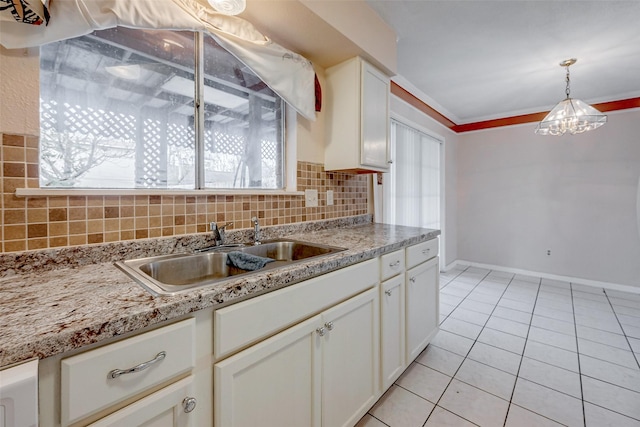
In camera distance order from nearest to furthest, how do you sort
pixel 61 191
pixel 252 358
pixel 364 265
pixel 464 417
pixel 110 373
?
pixel 110 373 → pixel 252 358 → pixel 61 191 → pixel 364 265 → pixel 464 417

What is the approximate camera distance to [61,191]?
3.21ft

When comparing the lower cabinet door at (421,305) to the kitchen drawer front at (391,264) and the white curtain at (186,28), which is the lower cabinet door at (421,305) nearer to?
the kitchen drawer front at (391,264)

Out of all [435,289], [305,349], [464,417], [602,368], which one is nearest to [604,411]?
[602,368]

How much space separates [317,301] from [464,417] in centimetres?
113

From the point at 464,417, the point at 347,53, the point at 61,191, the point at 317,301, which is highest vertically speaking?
the point at 347,53

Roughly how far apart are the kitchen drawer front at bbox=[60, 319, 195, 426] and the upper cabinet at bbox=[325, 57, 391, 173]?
1467 millimetres

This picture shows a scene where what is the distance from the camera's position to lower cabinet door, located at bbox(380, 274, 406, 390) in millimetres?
1435

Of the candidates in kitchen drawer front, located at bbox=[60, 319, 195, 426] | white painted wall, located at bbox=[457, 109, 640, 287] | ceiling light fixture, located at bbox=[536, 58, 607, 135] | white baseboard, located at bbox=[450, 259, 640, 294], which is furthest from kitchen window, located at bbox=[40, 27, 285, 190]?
white painted wall, located at bbox=[457, 109, 640, 287]

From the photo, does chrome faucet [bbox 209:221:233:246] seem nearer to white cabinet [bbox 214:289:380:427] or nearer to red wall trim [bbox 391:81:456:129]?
white cabinet [bbox 214:289:380:427]

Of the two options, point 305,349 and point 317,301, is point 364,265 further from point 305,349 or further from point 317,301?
point 305,349

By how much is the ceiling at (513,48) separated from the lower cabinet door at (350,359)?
1.89 meters

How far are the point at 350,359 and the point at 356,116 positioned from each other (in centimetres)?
146

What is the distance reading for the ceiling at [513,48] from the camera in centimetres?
180

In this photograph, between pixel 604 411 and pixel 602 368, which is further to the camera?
pixel 602 368
